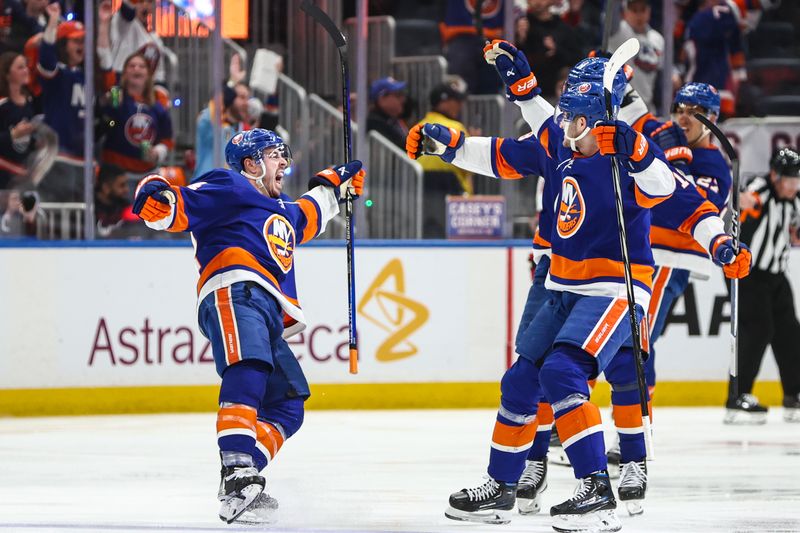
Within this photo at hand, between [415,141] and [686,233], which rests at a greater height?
[415,141]

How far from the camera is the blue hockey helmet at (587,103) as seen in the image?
4.05m

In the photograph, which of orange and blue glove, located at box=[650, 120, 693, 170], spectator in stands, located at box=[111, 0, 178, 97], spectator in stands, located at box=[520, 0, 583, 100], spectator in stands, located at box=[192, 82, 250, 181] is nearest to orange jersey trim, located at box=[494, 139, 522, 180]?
orange and blue glove, located at box=[650, 120, 693, 170]

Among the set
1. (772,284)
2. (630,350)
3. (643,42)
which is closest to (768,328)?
(772,284)

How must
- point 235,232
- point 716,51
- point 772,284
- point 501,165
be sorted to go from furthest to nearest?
point 716,51 → point 772,284 → point 501,165 → point 235,232

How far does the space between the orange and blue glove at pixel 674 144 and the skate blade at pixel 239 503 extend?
85.9 inches

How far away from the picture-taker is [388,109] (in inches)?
294

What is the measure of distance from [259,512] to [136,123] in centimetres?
360

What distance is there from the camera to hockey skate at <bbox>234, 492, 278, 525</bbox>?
156 inches

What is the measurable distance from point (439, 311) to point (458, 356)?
0.82 ft

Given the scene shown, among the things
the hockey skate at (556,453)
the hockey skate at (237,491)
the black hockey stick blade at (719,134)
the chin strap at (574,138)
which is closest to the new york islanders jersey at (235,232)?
the hockey skate at (237,491)

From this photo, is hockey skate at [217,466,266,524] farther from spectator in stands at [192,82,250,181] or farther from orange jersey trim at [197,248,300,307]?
spectator in stands at [192,82,250,181]

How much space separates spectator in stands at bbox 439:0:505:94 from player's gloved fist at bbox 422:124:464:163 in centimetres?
321

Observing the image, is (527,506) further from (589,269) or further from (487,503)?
(589,269)

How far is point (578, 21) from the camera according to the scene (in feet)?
26.1
